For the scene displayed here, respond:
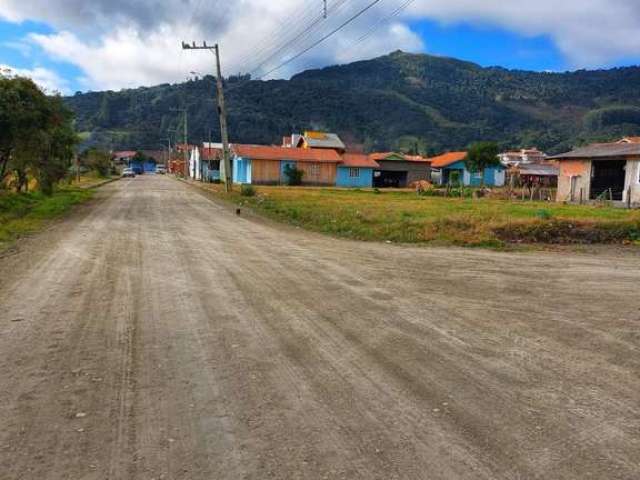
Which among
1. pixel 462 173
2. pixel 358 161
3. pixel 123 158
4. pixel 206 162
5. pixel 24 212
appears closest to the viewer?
pixel 24 212

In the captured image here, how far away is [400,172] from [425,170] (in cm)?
299

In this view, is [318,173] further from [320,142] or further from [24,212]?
[24,212]

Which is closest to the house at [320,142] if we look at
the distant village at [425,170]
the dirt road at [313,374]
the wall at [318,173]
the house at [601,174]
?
the distant village at [425,170]

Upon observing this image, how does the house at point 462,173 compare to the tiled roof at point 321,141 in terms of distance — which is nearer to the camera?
the house at point 462,173

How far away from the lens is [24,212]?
22.2 meters

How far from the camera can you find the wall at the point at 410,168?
66312 mm

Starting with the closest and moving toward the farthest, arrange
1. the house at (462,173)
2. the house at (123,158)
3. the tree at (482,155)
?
the tree at (482,155) → the house at (462,173) → the house at (123,158)

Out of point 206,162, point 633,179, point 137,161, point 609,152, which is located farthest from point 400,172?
point 137,161

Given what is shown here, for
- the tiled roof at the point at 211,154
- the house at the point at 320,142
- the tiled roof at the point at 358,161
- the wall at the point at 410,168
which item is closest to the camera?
the tiled roof at the point at 358,161

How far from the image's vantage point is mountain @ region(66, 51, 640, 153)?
13675 centimetres

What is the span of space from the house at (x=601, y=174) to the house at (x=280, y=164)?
2738cm

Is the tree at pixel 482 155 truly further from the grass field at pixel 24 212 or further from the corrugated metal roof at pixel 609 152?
the grass field at pixel 24 212

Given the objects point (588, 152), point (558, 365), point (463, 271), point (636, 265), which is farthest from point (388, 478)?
point (588, 152)

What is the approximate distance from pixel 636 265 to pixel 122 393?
11.3m
